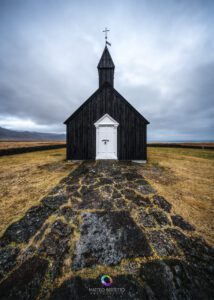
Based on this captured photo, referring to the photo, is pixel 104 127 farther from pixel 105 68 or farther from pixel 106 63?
pixel 106 63

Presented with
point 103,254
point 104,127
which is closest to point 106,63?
point 104,127

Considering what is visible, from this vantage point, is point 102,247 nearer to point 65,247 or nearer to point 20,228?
point 65,247

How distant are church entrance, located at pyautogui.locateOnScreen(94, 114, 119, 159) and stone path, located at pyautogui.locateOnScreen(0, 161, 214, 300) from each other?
6842 millimetres

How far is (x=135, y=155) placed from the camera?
10891 mm

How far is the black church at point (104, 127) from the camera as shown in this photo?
10.8 metres

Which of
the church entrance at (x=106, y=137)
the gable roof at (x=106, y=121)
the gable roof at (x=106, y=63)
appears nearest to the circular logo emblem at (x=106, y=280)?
the church entrance at (x=106, y=137)

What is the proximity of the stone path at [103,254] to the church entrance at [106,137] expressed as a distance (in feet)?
22.4

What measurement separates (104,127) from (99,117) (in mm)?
1020

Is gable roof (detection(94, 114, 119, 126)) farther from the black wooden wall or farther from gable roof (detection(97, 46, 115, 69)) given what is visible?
gable roof (detection(97, 46, 115, 69))

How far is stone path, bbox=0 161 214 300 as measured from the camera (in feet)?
6.42

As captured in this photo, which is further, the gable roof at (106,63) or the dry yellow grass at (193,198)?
the gable roof at (106,63)

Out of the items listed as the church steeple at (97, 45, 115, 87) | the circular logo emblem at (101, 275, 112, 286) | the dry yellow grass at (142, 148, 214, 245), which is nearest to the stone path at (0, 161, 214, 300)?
the circular logo emblem at (101, 275, 112, 286)

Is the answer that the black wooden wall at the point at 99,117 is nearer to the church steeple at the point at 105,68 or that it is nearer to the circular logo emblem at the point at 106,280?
the church steeple at the point at 105,68

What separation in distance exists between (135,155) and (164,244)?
8.40 m
